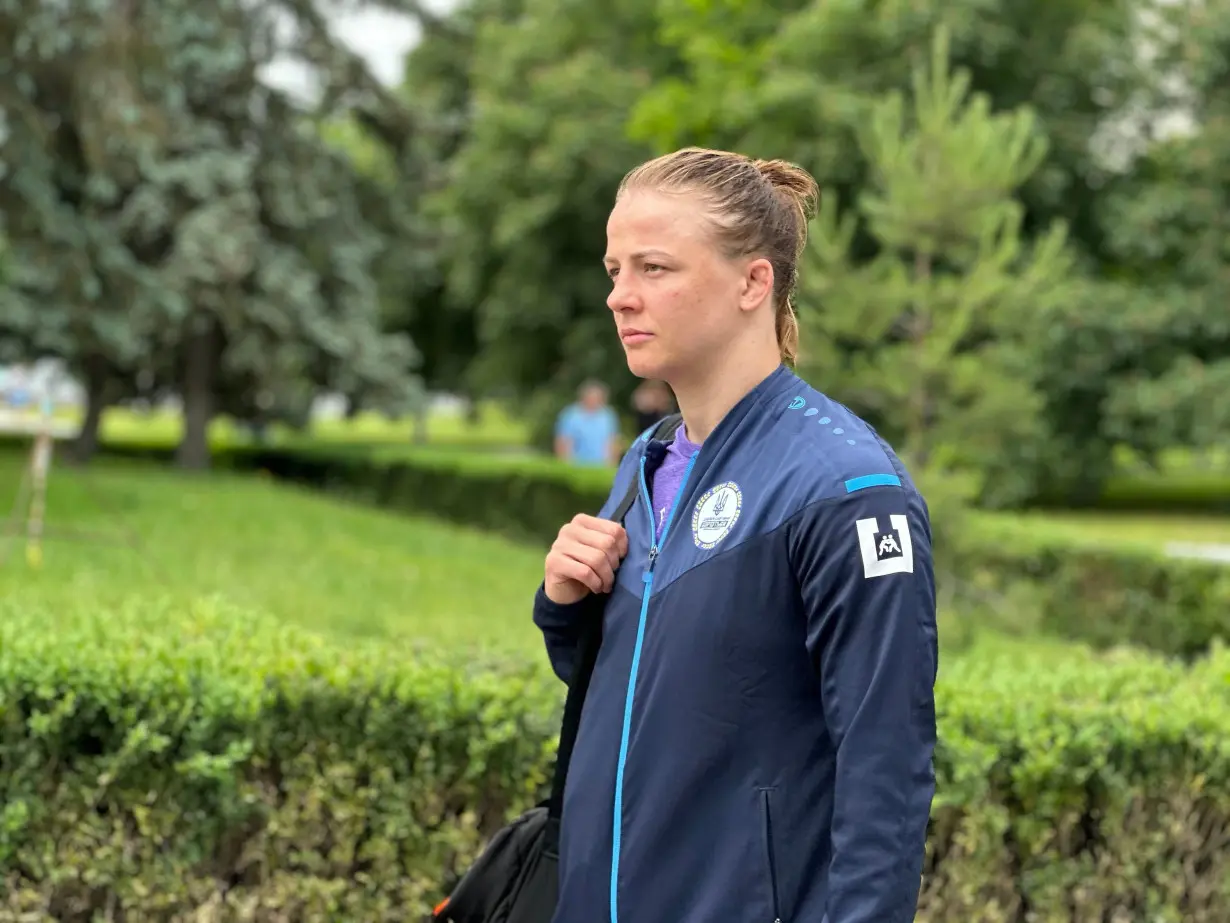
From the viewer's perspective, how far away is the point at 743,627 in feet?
5.95

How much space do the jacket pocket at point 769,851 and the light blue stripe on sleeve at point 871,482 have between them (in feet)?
1.33

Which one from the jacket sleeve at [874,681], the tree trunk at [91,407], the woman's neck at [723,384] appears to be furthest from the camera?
the tree trunk at [91,407]

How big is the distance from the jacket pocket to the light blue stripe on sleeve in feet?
1.33

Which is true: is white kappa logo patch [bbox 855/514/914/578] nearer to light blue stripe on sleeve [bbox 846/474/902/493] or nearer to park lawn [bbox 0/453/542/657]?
light blue stripe on sleeve [bbox 846/474/902/493]

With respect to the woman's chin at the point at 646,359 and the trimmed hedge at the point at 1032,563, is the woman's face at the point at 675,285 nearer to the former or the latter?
the woman's chin at the point at 646,359

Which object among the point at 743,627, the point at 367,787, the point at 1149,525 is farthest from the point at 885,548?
the point at 1149,525

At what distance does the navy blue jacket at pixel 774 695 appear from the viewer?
1710 mm

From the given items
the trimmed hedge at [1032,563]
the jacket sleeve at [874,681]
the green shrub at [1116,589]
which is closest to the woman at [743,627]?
the jacket sleeve at [874,681]

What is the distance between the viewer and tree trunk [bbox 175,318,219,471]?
958 inches

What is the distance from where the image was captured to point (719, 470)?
6.36 ft

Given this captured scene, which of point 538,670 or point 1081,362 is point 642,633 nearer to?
point 538,670

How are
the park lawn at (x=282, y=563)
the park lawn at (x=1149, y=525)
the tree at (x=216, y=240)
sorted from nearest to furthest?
the park lawn at (x=282, y=563)
the tree at (x=216, y=240)
the park lawn at (x=1149, y=525)

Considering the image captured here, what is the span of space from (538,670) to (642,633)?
2.59 m

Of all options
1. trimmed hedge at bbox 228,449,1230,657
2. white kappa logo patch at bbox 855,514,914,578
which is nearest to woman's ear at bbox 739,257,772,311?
white kappa logo patch at bbox 855,514,914,578
